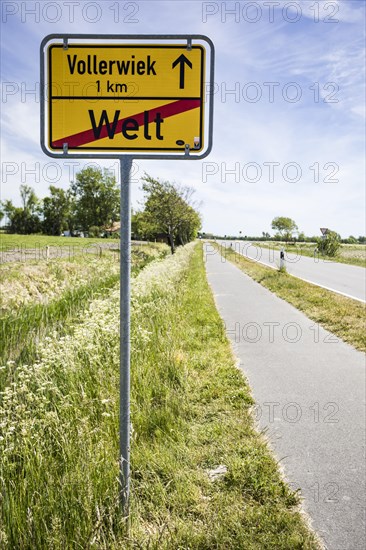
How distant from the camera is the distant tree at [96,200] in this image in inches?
3593

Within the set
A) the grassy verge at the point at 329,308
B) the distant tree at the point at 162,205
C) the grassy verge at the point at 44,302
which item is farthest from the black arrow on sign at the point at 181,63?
the distant tree at the point at 162,205

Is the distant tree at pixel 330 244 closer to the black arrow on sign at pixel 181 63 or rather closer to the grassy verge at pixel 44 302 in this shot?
the grassy verge at pixel 44 302

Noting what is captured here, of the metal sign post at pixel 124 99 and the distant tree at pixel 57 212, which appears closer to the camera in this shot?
the metal sign post at pixel 124 99

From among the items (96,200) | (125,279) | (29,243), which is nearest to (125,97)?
(125,279)

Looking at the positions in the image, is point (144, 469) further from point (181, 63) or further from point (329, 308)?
point (329, 308)

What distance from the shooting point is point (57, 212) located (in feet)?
311

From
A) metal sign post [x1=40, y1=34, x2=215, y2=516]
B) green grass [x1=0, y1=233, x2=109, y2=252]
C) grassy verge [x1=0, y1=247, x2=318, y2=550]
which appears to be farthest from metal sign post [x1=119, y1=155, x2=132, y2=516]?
green grass [x1=0, y1=233, x2=109, y2=252]

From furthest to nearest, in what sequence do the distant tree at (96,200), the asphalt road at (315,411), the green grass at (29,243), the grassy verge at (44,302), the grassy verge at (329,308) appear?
the distant tree at (96,200) < the green grass at (29,243) < the grassy verge at (329,308) < the grassy verge at (44,302) < the asphalt road at (315,411)

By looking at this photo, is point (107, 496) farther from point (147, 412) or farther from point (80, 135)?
point (80, 135)

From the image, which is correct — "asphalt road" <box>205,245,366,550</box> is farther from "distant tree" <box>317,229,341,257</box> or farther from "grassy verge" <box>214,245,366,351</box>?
"distant tree" <box>317,229,341,257</box>

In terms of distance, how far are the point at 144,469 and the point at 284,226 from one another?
4667 inches

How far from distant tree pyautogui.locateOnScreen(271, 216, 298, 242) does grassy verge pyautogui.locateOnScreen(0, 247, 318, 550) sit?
11048 centimetres

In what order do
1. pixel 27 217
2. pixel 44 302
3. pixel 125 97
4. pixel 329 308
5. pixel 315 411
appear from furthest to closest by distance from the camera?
1. pixel 27 217
2. pixel 44 302
3. pixel 329 308
4. pixel 315 411
5. pixel 125 97

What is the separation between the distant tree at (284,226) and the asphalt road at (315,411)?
107m
